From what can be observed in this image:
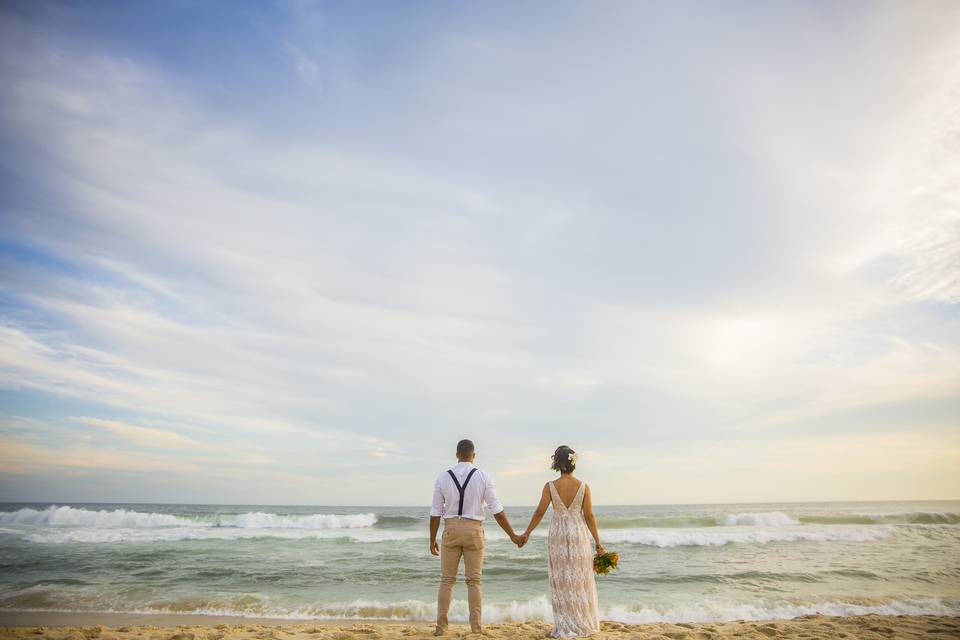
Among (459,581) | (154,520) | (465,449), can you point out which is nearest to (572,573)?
(465,449)

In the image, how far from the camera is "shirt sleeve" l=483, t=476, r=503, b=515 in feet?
18.5

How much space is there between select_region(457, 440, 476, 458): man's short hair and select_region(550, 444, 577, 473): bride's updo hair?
100 cm

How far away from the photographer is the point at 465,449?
A: 586 centimetres

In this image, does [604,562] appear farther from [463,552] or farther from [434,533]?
[434,533]

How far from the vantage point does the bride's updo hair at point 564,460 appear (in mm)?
5906

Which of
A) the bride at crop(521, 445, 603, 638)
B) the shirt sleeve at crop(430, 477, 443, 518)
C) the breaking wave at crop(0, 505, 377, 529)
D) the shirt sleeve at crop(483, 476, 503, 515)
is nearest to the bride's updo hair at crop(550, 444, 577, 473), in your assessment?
the bride at crop(521, 445, 603, 638)

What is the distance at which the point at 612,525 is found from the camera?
26.2 meters

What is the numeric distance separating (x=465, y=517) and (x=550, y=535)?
3.70ft

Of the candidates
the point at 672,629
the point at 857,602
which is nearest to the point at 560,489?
the point at 672,629

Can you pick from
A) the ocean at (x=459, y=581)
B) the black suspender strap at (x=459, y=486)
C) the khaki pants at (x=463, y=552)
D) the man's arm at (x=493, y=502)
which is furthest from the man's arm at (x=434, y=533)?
the ocean at (x=459, y=581)

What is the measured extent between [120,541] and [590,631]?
1843 cm

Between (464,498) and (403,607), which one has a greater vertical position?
(464,498)

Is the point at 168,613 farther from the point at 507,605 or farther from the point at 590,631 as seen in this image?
the point at 590,631

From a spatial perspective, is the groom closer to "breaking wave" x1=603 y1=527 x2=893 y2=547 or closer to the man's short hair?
the man's short hair
